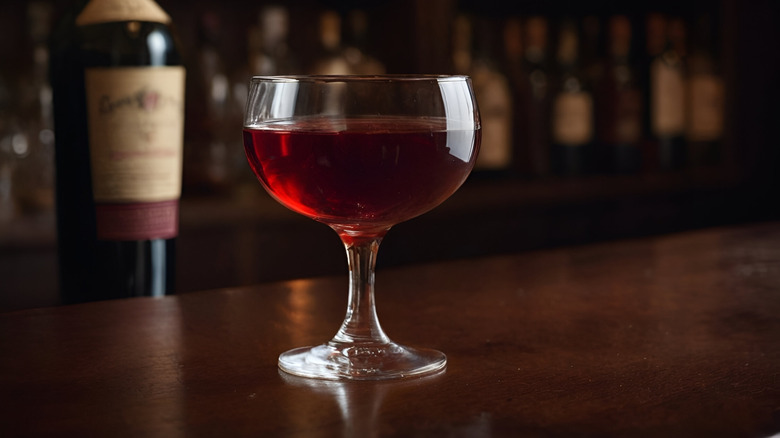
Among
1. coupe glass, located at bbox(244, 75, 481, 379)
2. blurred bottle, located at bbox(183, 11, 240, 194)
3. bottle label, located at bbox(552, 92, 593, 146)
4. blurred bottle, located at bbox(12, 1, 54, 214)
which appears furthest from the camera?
bottle label, located at bbox(552, 92, 593, 146)

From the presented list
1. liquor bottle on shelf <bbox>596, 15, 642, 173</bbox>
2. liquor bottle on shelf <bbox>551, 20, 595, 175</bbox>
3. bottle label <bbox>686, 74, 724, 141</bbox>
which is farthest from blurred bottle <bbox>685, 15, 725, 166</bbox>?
liquor bottle on shelf <bbox>551, 20, 595, 175</bbox>

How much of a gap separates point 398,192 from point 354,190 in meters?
0.03

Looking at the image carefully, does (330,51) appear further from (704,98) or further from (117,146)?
(117,146)

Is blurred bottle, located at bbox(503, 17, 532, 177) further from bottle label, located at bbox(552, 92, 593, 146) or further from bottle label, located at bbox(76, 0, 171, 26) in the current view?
bottle label, located at bbox(76, 0, 171, 26)

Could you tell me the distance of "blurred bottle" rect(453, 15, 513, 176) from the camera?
2.08 metres

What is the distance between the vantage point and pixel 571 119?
7.22 feet

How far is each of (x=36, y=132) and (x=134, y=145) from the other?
3.33ft

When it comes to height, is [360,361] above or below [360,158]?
below

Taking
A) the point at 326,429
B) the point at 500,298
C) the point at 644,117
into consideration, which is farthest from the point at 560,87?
the point at 326,429

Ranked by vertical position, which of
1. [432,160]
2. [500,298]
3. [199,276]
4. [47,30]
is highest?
[47,30]

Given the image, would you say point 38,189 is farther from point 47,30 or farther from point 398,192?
point 398,192

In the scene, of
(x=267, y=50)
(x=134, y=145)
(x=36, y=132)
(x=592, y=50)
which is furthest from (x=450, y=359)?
(x=592, y=50)

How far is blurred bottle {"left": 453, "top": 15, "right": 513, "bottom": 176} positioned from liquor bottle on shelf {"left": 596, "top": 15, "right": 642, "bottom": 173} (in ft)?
0.77

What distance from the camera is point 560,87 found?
2252 mm
